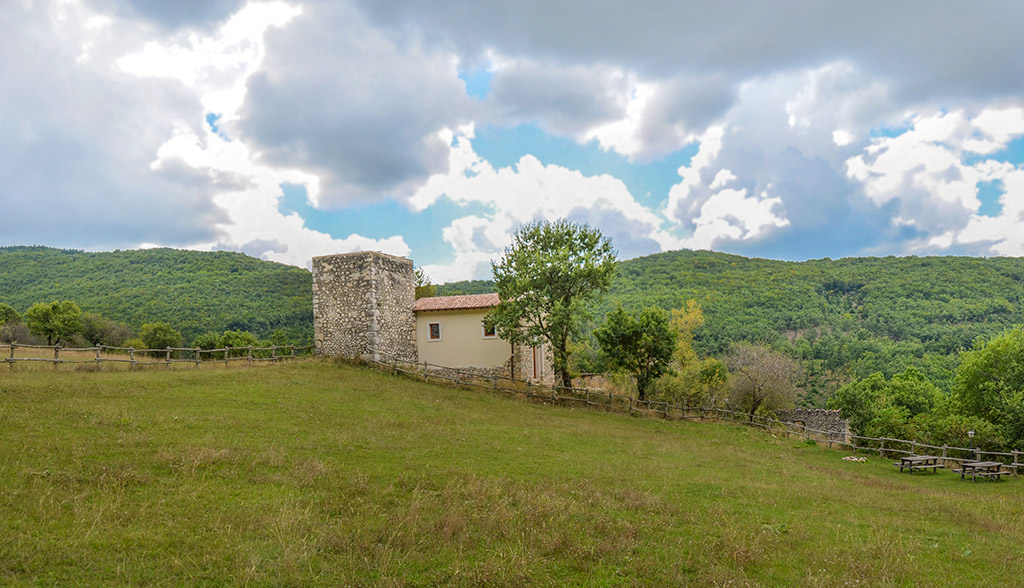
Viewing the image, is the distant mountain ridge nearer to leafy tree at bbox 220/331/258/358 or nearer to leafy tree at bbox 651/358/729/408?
leafy tree at bbox 220/331/258/358

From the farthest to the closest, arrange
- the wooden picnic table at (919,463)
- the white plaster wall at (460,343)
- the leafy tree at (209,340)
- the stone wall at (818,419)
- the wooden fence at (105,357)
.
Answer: the leafy tree at (209,340) → the stone wall at (818,419) → the white plaster wall at (460,343) → the wooden picnic table at (919,463) → the wooden fence at (105,357)

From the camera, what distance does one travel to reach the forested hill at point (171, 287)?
209ft

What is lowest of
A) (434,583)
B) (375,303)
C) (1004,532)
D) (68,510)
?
(1004,532)

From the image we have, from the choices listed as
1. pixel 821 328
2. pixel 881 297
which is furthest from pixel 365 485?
pixel 881 297

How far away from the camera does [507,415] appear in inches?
883

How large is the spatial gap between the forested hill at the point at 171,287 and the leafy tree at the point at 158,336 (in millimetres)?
5441

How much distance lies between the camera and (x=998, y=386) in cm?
3011

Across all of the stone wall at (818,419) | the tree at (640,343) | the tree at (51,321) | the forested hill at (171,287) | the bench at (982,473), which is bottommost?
the stone wall at (818,419)

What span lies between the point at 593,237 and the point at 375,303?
12385 mm

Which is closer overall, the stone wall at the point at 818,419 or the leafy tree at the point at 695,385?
the leafy tree at the point at 695,385

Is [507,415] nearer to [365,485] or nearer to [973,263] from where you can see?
[365,485]

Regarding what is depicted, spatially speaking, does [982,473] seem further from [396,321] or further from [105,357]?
[105,357]

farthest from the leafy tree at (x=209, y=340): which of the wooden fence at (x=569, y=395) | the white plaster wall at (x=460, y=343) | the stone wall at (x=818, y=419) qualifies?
the stone wall at (x=818, y=419)

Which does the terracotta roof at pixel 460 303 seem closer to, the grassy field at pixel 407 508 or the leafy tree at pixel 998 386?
the grassy field at pixel 407 508
